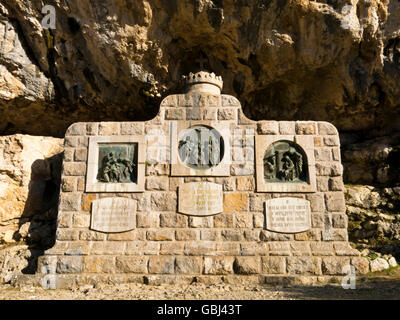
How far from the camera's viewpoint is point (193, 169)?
845 cm

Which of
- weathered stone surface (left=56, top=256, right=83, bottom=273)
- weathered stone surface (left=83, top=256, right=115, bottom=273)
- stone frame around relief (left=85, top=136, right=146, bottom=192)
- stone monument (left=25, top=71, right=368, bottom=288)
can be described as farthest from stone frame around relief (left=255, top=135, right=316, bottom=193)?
weathered stone surface (left=56, top=256, right=83, bottom=273)

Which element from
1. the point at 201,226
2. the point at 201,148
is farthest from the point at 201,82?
the point at 201,226

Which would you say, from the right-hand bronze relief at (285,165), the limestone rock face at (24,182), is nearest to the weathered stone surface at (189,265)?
the right-hand bronze relief at (285,165)

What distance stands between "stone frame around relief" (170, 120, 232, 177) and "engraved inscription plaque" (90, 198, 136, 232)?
118cm

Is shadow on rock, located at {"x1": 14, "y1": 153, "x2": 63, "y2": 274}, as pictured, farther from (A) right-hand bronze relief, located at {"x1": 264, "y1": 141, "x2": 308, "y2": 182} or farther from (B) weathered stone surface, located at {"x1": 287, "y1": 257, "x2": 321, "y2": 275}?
Result: (B) weathered stone surface, located at {"x1": 287, "y1": 257, "x2": 321, "y2": 275}

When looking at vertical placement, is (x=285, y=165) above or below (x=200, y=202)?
above

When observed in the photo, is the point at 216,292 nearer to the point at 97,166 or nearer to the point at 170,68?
the point at 97,166

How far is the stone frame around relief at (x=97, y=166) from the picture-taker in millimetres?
8359

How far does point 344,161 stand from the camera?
39.7 ft

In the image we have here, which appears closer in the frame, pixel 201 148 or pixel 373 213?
pixel 201 148

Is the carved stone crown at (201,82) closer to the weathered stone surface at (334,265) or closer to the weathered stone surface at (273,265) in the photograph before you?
the weathered stone surface at (273,265)

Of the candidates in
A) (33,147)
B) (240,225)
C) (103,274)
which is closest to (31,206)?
(33,147)

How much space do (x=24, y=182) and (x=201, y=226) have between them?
4869 mm

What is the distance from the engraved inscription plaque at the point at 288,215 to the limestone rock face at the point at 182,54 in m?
4.07
